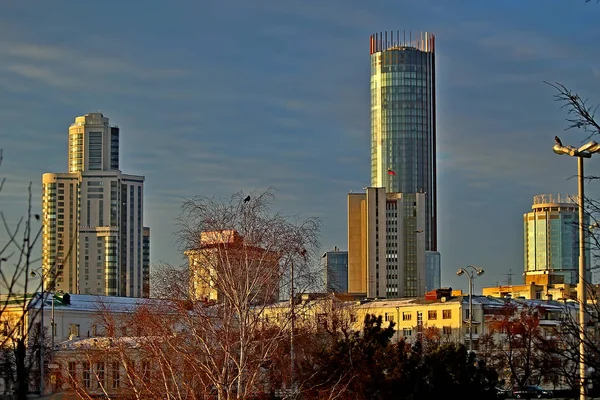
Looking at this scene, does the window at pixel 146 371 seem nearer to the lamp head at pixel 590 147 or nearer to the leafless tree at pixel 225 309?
the leafless tree at pixel 225 309

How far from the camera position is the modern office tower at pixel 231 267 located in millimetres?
53406

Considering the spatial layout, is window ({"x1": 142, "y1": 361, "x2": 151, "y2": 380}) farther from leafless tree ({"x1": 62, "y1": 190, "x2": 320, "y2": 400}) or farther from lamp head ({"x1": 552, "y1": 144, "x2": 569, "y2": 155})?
lamp head ({"x1": 552, "y1": 144, "x2": 569, "y2": 155})

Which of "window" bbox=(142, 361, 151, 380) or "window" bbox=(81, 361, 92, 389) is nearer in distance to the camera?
"window" bbox=(142, 361, 151, 380)

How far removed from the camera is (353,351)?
2253 inches

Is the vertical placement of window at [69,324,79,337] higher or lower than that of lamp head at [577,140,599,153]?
lower

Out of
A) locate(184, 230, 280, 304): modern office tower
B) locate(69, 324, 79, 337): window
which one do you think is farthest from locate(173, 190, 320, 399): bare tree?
locate(69, 324, 79, 337): window

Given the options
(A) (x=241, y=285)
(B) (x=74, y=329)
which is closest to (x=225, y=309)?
(A) (x=241, y=285)

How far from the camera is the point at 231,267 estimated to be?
53750mm

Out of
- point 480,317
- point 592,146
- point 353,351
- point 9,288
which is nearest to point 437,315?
point 480,317

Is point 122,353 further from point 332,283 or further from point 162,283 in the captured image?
point 332,283

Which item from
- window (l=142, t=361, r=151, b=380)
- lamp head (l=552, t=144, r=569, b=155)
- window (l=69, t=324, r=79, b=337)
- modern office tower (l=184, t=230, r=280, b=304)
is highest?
lamp head (l=552, t=144, r=569, b=155)

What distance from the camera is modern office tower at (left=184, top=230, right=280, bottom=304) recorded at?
53.4m

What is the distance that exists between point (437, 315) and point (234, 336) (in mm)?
84513

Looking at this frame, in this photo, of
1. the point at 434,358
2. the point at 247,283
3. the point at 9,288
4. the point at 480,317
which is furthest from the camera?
the point at 480,317
